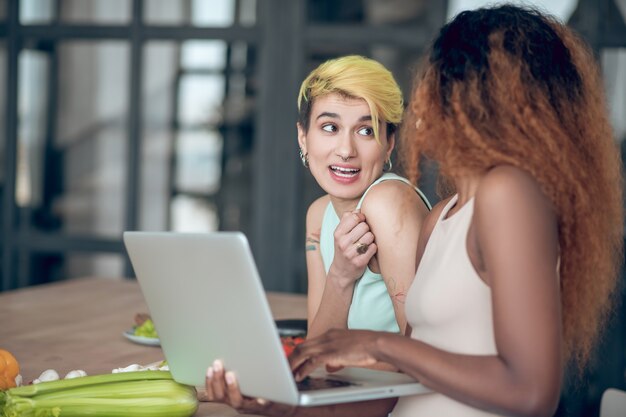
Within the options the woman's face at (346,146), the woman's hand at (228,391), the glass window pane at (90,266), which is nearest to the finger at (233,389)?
the woman's hand at (228,391)

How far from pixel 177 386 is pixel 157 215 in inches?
130

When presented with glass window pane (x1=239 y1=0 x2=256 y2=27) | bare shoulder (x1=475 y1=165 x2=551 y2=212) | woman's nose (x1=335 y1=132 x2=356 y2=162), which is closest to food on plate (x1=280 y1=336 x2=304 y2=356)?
woman's nose (x1=335 y1=132 x2=356 y2=162)

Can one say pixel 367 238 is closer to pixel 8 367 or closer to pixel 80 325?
pixel 8 367

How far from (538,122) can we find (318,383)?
52cm

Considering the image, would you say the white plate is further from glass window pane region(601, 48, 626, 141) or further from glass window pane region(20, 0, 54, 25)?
glass window pane region(20, 0, 54, 25)

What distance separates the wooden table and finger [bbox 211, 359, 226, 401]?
0.20 meters

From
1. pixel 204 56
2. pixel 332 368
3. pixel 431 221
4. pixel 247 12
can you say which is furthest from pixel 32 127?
pixel 332 368

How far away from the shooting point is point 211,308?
53.6 inches

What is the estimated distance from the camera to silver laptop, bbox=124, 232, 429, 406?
1.27m

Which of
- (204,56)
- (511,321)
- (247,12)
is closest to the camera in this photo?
(511,321)

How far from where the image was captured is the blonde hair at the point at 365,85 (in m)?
1.98

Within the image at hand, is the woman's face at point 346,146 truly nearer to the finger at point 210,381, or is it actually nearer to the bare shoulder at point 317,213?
the bare shoulder at point 317,213

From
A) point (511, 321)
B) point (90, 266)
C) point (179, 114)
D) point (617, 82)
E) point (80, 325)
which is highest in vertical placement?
point (617, 82)

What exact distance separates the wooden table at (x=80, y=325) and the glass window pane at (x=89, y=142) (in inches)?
66.2
